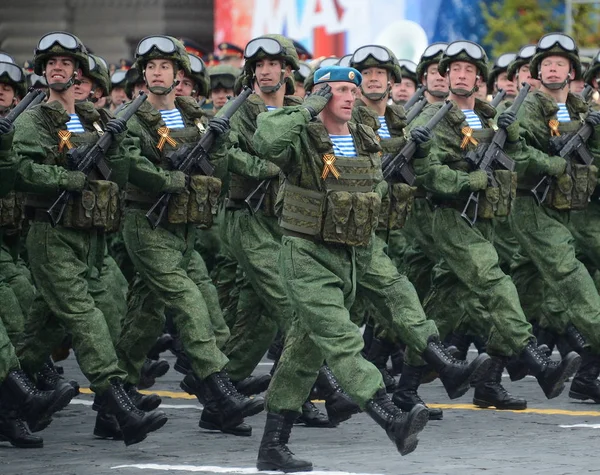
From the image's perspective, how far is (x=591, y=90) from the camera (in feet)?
42.4

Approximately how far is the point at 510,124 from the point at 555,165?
20.4 inches

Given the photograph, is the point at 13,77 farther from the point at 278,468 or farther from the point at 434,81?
the point at 278,468

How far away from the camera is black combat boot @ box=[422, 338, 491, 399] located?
9.93 m

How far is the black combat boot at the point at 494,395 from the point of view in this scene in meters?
11.0

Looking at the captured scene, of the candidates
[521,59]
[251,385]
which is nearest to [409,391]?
A: [251,385]

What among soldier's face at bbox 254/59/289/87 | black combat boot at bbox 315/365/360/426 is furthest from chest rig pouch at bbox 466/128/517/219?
black combat boot at bbox 315/365/360/426

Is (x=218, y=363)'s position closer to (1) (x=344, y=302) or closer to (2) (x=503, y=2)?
(1) (x=344, y=302)

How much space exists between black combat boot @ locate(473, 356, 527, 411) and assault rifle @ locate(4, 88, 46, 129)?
3.19 meters

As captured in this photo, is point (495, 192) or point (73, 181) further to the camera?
point (495, 192)

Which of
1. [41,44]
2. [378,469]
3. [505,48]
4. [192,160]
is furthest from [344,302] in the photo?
[505,48]

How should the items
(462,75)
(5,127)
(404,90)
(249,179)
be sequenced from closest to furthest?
(5,127) → (249,179) → (462,75) → (404,90)

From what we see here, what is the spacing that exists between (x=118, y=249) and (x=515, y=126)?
12.4 feet

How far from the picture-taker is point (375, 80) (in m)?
11.4

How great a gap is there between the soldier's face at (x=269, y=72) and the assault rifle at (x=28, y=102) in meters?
1.39
